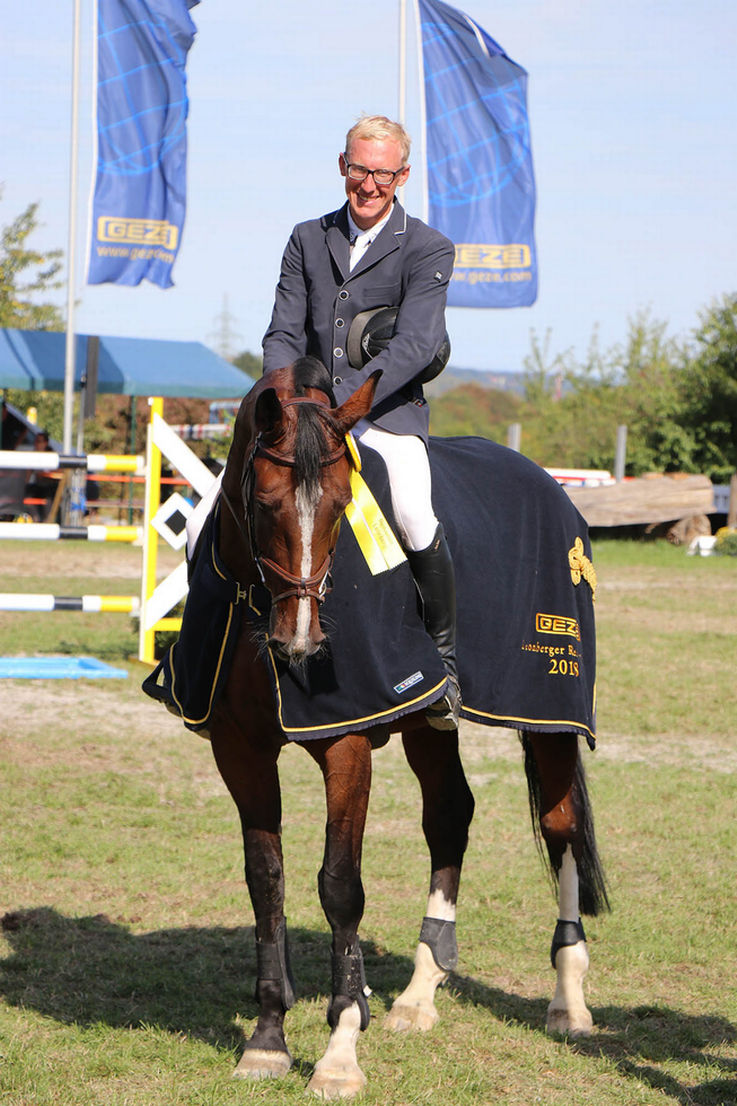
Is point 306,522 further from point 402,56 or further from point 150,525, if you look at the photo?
point 402,56

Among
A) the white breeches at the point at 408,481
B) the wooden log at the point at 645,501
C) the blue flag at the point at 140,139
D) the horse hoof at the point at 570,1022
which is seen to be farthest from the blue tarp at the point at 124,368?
the horse hoof at the point at 570,1022

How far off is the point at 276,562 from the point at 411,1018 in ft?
6.32

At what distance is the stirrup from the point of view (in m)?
4.09

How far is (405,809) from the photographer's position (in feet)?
23.5

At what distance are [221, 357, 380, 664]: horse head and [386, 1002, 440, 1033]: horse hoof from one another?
170 cm

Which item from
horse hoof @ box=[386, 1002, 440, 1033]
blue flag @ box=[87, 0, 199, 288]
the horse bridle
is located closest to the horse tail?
horse hoof @ box=[386, 1002, 440, 1033]

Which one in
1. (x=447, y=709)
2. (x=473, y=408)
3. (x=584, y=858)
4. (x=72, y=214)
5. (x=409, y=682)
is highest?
(x=473, y=408)

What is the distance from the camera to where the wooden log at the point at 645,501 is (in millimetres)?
25422

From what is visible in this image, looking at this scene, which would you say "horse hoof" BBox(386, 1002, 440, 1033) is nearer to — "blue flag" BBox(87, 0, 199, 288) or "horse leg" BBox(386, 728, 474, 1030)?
"horse leg" BBox(386, 728, 474, 1030)

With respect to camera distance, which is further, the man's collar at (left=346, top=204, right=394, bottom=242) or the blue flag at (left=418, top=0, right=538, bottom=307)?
the blue flag at (left=418, top=0, right=538, bottom=307)

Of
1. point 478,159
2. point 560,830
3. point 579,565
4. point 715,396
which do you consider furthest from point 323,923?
point 715,396

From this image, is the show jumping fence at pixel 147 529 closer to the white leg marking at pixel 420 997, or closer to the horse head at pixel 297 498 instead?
the white leg marking at pixel 420 997

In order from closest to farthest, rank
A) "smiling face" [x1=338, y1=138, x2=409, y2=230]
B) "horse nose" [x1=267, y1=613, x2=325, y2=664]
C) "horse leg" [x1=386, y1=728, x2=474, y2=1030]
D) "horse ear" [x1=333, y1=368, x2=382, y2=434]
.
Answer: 1. "horse nose" [x1=267, y1=613, x2=325, y2=664]
2. "horse ear" [x1=333, y1=368, x2=382, y2=434]
3. "smiling face" [x1=338, y1=138, x2=409, y2=230]
4. "horse leg" [x1=386, y1=728, x2=474, y2=1030]

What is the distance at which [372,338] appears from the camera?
4074 millimetres
